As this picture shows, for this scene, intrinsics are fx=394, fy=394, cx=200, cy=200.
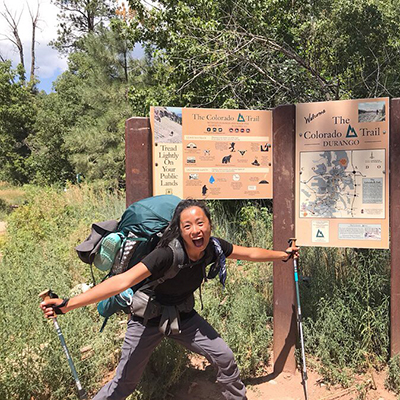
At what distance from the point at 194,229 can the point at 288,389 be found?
1.74 m

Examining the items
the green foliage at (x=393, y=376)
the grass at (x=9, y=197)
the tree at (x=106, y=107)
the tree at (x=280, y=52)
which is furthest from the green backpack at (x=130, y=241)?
the grass at (x=9, y=197)

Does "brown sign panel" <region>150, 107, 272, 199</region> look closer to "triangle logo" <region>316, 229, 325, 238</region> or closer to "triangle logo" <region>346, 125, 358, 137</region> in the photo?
"triangle logo" <region>316, 229, 325, 238</region>

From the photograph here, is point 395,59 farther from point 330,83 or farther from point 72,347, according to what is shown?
point 72,347

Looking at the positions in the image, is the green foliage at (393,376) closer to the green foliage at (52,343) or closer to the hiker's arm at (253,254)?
the hiker's arm at (253,254)

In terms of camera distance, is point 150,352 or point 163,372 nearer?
point 150,352

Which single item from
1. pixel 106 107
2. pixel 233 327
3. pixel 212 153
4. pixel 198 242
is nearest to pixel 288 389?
pixel 233 327

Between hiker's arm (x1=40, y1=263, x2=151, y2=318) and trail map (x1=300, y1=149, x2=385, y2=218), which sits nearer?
hiker's arm (x1=40, y1=263, x2=151, y2=318)

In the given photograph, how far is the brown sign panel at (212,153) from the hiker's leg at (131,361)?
129cm

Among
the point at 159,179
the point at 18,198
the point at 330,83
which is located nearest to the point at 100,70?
the point at 18,198

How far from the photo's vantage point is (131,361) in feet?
8.24

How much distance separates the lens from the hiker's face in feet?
7.78

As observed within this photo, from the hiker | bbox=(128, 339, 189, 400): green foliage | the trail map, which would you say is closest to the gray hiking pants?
the hiker

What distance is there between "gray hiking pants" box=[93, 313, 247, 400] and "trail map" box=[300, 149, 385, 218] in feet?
4.49

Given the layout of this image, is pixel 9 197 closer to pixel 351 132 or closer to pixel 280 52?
pixel 280 52
